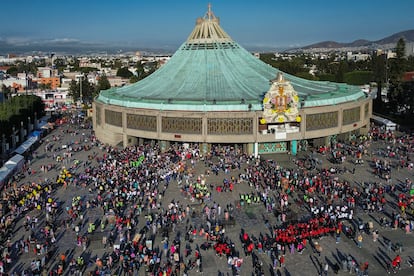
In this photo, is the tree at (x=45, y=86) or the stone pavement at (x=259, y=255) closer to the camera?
the stone pavement at (x=259, y=255)

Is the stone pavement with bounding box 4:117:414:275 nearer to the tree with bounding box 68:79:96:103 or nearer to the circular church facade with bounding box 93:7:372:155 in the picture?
the circular church facade with bounding box 93:7:372:155

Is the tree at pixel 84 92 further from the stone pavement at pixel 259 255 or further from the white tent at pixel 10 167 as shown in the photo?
the stone pavement at pixel 259 255

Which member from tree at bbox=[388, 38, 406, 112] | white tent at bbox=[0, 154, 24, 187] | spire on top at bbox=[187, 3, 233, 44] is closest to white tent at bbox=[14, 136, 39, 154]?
white tent at bbox=[0, 154, 24, 187]

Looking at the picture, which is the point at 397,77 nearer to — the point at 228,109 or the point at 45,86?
the point at 228,109

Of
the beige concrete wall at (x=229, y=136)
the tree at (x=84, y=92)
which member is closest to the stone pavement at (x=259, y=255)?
the beige concrete wall at (x=229, y=136)

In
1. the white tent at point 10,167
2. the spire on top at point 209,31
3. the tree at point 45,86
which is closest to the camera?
the white tent at point 10,167
